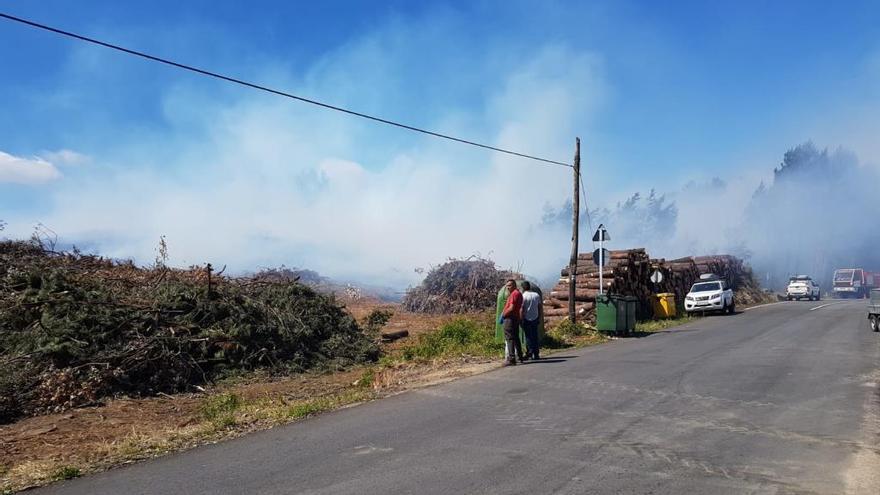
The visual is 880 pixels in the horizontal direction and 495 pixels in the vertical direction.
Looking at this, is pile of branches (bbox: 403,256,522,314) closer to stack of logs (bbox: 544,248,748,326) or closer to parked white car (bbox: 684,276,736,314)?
stack of logs (bbox: 544,248,748,326)

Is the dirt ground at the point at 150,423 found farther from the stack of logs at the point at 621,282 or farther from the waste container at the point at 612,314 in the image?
the stack of logs at the point at 621,282

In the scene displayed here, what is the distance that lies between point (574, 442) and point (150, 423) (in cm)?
672

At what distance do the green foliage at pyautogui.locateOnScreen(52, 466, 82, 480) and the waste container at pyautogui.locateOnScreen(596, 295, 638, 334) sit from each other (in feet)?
53.2

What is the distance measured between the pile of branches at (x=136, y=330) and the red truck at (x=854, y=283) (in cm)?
5107

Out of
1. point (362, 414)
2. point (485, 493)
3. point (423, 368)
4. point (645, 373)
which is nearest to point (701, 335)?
point (645, 373)

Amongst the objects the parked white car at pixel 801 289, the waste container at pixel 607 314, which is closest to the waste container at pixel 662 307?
the waste container at pixel 607 314

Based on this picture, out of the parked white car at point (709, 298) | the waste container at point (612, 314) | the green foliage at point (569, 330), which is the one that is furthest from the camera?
the parked white car at point (709, 298)

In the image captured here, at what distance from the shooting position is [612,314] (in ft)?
66.4

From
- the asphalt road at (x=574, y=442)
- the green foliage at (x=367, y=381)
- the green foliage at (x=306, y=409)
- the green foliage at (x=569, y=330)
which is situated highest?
the green foliage at (x=569, y=330)

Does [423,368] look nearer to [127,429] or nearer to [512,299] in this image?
[512,299]

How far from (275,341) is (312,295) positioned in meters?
3.07

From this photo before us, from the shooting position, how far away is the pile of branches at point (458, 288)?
2928 cm

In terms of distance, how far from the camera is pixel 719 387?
10.3m

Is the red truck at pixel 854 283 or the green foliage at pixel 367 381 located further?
the red truck at pixel 854 283
